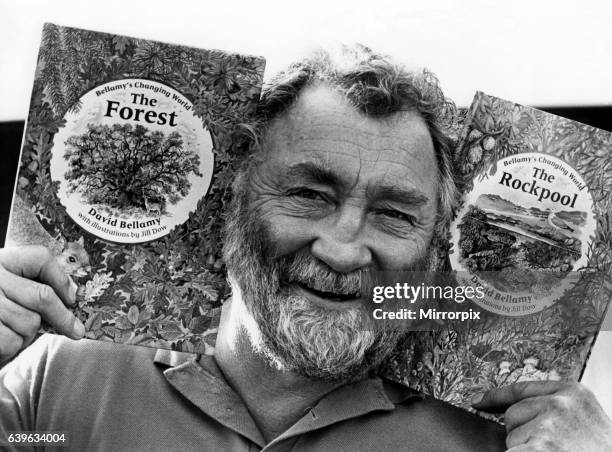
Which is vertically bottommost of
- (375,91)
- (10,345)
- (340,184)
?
(10,345)

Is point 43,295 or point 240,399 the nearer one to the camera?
point 43,295

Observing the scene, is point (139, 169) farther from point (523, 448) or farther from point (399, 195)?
point (523, 448)

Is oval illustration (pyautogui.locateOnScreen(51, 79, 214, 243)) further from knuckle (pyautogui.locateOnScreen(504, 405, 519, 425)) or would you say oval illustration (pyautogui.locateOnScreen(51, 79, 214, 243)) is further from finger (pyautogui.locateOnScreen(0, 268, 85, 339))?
knuckle (pyautogui.locateOnScreen(504, 405, 519, 425))

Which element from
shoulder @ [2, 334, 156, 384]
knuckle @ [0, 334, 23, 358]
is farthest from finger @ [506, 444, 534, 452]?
knuckle @ [0, 334, 23, 358]

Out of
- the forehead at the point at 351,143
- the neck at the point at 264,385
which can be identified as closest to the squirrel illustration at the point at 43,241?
the neck at the point at 264,385

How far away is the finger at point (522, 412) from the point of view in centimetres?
149

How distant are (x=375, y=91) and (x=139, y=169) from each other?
50cm

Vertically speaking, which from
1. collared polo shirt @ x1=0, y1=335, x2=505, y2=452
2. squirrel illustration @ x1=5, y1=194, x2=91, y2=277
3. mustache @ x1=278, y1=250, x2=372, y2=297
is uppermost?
mustache @ x1=278, y1=250, x2=372, y2=297

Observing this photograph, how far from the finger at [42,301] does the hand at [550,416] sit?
33.2 inches

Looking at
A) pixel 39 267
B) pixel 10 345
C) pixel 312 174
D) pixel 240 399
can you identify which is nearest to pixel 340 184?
pixel 312 174

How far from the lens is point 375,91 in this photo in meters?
1.45

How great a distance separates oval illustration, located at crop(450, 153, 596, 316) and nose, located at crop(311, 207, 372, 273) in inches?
8.6

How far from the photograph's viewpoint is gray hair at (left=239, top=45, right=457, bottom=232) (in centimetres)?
146

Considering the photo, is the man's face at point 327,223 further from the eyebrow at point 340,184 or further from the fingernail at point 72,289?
the fingernail at point 72,289
